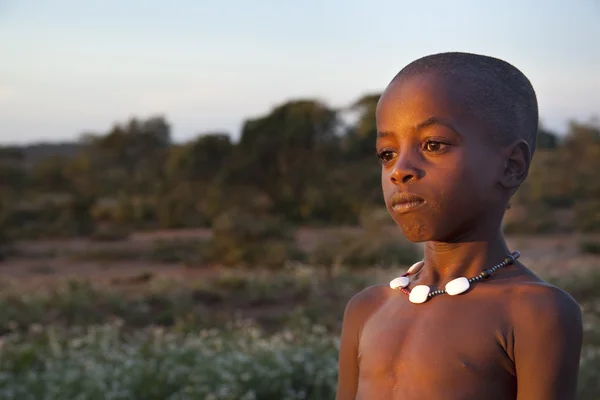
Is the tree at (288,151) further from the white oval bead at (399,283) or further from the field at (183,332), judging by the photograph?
the white oval bead at (399,283)

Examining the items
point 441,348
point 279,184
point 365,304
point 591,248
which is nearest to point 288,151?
point 279,184

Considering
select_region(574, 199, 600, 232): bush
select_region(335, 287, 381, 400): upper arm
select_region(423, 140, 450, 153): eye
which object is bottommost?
select_region(574, 199, 600, 232): bush

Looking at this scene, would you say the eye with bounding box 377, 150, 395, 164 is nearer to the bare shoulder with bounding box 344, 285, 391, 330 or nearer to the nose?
the nose

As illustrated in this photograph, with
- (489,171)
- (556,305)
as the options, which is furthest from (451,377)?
(489,171)

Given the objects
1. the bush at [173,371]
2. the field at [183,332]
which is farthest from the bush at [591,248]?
the bush at [173,371]

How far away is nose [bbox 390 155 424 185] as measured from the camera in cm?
153

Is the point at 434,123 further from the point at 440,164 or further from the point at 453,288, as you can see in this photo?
the point at 453,288

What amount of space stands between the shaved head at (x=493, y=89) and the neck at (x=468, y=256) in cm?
19

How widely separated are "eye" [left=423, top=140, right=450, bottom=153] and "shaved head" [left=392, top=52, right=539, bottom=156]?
0.26 feet

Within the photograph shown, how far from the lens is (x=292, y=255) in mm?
13766

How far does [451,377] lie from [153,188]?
24.9m

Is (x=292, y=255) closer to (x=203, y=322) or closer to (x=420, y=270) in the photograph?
(x=203, y=322)

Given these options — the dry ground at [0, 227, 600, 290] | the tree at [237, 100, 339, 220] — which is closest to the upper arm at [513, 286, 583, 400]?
the dry ground at [0, 227, 600, 290]

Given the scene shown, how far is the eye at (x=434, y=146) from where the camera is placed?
60.2 inches
